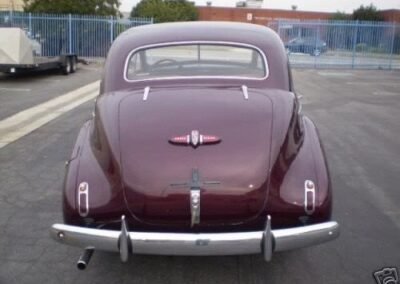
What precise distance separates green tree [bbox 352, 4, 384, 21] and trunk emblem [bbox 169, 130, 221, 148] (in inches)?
1869

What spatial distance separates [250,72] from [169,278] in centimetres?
176

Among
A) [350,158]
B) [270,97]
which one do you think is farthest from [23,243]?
[350,158]

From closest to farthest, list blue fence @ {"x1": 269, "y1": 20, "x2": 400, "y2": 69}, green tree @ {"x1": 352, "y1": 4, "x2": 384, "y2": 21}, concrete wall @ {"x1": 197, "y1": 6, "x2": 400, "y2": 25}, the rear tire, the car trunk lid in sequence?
1. the car trunk lid
2. the rear tire
3. blue fence @ {"x1": 269, "y1": 20, "x2": 400, "y2": 69}
4. green tree @ {"x1": 352, "y1": 4, "x2": 384, "y2": 21}
5. concrete wall @ {"x1": 197, "y1": 6, "x2": 400, "y2": 25}

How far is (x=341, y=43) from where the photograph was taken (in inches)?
989

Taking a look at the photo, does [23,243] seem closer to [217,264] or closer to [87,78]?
[217,264]

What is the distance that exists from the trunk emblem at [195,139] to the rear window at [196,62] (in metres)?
1.01

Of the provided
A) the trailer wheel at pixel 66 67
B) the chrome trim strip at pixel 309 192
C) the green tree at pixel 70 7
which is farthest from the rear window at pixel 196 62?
the green tree at pixel 70 7

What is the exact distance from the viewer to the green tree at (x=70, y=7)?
26000 millimetres

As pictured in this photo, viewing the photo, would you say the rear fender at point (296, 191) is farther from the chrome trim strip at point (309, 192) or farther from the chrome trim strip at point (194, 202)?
the chrome trim strip at point (194, 202)

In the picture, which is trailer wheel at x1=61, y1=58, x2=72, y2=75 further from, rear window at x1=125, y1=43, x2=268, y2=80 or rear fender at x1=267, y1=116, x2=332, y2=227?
rear fender at x1=267, y1=116, x2=332, y2=227

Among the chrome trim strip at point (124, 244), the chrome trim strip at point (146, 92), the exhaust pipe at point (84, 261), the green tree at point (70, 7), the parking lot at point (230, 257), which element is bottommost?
the parking lot at point (230, 257)

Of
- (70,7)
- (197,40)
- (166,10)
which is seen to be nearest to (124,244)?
(197,40)

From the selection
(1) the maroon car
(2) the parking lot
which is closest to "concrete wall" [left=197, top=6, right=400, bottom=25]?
(2) the parking lot

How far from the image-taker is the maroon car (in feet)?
10.1
